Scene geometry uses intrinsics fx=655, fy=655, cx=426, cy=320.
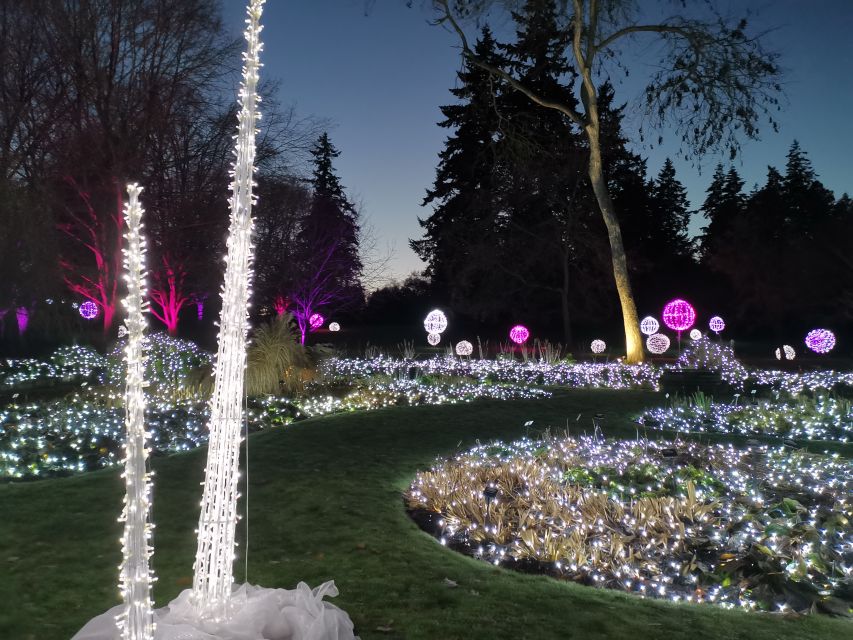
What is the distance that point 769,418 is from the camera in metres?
9.51

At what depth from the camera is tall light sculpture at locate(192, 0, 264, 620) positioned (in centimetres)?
237

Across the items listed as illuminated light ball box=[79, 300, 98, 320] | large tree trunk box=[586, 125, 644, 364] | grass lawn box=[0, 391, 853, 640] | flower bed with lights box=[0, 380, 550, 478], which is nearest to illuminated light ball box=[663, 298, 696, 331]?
large tree trunk box=[586, 125, 644, 364]

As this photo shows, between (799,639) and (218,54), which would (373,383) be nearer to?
(799,639)

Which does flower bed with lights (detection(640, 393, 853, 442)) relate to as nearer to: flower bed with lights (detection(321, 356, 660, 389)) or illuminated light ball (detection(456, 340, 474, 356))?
flower bed with lights (detection(321, 356, 660, 389))

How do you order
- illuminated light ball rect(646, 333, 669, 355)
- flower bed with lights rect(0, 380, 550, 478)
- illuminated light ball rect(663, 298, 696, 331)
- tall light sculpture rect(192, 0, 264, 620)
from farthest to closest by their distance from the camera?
illuminated light ball rect(663, 298, 696, 331), illuminated light ball rect(646, 333, 669, 355), flower bed with lights rect(0, 380, 550, 478), tall light sculpture rect(192, 0, 264, 620)

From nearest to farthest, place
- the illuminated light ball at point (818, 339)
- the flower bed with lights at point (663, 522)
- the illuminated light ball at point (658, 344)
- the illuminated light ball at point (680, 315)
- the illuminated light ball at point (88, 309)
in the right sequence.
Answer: the flower bed with lights at point (663, 522), the illuminated light ball at point (818, 339), the illuminated light ball at point (658, 344), the illuminated light ball at point (88, 309), the illuminated light ball at point (680, 315)

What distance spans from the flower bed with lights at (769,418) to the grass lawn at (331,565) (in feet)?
15.0

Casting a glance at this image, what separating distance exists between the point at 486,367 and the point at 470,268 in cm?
1528

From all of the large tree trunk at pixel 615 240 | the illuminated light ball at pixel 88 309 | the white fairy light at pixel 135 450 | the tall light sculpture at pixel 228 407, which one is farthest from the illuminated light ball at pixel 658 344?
the white fairy light at pixel 135 450

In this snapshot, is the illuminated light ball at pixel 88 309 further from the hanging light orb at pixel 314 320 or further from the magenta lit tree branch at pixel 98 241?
the hanging light orb at pixel 314 320

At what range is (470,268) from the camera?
29.7 meters

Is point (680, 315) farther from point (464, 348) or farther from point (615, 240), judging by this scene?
point (464, 348)

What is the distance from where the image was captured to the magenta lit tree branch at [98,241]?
1845 cm

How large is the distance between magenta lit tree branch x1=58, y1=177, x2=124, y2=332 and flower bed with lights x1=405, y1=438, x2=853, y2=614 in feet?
49.8
